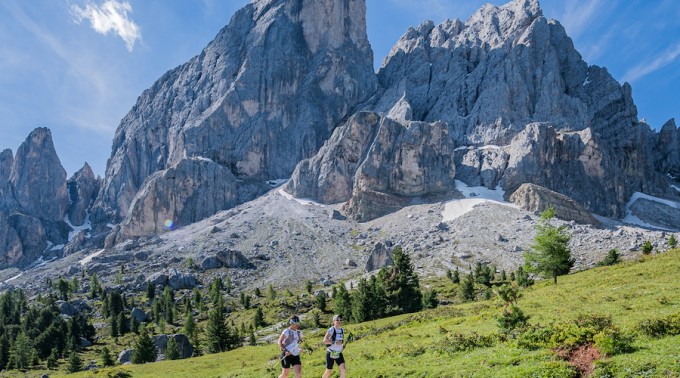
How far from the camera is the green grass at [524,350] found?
53.9 ft

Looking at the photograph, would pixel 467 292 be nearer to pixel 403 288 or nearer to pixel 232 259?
Answer: pixel 403 288

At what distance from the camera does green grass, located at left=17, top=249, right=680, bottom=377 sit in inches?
647

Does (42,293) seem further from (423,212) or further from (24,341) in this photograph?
(423,212)

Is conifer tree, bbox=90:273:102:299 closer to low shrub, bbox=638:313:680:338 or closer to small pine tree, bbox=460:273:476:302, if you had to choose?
small pine tree, bbox=460:273:476:302

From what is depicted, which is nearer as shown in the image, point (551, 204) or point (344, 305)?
point (344, 305)

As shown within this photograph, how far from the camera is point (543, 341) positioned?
20.2 meters

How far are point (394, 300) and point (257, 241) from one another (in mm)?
118059

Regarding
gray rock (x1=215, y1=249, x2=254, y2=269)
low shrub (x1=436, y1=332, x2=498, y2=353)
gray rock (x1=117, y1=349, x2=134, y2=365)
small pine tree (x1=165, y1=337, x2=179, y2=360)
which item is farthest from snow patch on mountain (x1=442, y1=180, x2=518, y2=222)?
low shrub (x1=436, y1=332, x2=498, y2=353)

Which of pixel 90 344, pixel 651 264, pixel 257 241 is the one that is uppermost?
pixel 257 241

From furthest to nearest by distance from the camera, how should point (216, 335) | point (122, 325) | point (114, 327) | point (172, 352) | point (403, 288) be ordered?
point (122, 325) < point (114, 327) < point (403, 288) < point (216, 335) < point (172, 352)

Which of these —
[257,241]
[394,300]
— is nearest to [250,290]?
[257,241]

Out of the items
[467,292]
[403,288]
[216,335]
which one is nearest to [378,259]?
[467,292]

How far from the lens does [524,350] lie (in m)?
20.1

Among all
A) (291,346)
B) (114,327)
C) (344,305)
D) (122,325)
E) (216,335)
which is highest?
(291,346)
